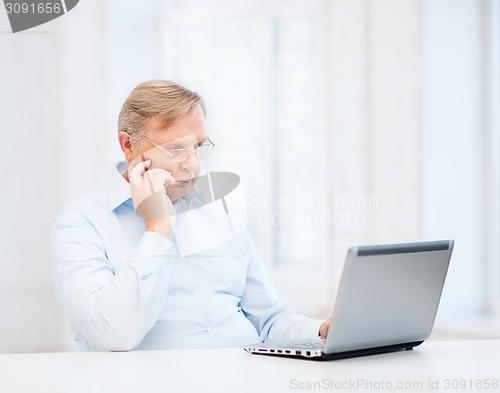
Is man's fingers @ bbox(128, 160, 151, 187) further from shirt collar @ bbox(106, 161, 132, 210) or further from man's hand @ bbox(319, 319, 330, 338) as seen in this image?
man's hand @ bbox(319, 319, 330, 338)

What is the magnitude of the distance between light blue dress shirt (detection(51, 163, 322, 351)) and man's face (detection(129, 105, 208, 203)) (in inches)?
3.3

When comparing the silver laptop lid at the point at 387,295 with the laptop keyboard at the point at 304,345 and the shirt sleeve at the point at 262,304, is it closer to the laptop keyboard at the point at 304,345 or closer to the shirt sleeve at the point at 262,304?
the laptop keyboard at the point at 304,345

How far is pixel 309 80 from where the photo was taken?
3482mm

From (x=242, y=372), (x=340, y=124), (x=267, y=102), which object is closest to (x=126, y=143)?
(x=242, y=372)

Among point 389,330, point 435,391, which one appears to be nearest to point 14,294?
point 389,330

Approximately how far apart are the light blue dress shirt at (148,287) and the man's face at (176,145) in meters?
0.08

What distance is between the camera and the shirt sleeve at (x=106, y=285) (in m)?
1.64

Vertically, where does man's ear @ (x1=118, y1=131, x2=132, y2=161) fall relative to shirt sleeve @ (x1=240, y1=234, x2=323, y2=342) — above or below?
above

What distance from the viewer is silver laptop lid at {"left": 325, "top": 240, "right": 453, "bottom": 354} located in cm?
132

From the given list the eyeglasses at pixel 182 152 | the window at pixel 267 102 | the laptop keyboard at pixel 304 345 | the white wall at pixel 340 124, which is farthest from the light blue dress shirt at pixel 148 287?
the window at pixel 267 102

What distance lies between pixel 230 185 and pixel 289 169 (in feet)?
3.95

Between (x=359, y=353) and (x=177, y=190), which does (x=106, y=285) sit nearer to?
(x=177, y=190)

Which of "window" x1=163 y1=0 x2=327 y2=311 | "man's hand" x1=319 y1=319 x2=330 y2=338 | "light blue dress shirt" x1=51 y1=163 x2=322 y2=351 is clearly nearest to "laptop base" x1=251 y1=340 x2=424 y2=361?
"man's hand" x1=319 y1=319 x2=330 y2=338

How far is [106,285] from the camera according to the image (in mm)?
1675
